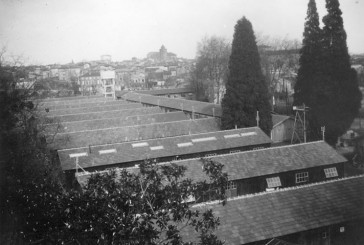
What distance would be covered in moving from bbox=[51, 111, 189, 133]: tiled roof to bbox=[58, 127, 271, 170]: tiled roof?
11896 millimetres

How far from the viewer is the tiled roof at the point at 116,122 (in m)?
38.3

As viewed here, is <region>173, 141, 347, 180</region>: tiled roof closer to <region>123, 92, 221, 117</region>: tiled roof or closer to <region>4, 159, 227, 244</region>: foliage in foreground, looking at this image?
<region>4, 159, 227, 244</region>: foliage in foreground

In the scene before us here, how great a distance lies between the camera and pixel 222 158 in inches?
885

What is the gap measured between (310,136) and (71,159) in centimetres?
2295

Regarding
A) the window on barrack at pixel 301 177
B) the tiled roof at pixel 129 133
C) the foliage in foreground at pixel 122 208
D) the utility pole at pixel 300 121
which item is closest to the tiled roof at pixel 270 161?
the window on barrack at pixel 301 177

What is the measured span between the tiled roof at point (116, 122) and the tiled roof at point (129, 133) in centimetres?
520

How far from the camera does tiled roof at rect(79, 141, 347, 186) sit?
21641 mm

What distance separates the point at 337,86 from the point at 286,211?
22.4 m

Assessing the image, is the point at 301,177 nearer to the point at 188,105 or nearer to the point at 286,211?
the point at 286,211

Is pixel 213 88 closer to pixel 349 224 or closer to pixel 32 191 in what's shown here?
pixel 349 224

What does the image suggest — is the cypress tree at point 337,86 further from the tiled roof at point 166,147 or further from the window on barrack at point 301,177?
the window on barrack at point 301,177

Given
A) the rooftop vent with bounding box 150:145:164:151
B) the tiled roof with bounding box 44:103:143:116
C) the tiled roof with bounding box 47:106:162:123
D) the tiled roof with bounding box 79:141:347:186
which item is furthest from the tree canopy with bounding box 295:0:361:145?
the tiled roof with bounding box 44:103:143:116

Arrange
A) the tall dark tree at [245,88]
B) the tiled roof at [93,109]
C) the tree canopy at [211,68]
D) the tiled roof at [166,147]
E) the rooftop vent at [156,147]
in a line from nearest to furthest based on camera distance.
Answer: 1. the tiled roof at [166,147]
2. the rooftop vent at [156,147]
3. the tall dark tree at [245,88]
4. the tiled roof at [93,109]
5. the tree canopy at [211,68]

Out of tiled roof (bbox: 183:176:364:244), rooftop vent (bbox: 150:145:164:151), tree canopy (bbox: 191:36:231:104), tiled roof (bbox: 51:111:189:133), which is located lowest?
tiled roof (bbox: 183:176:364:244)
